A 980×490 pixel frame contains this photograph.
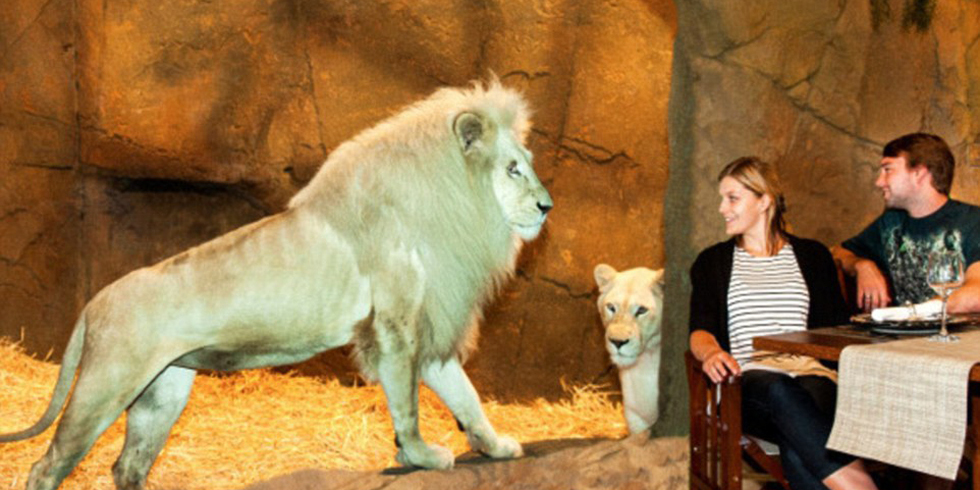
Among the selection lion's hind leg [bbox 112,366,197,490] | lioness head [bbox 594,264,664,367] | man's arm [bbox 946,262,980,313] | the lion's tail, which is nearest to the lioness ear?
lioness head [bbox 594,264,664,367]

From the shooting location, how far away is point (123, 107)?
18.8 ft

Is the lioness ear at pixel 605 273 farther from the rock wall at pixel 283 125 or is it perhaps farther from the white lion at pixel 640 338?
the rock wall at pixel 283 125

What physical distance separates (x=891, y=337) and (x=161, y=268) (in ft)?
8.20

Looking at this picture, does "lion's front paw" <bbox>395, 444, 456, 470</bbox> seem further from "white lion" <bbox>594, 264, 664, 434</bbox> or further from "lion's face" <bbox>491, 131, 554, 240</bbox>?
"white lion" <bbox>594, 264, 664, 434</bbox>

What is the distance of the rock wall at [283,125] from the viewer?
19.1ft

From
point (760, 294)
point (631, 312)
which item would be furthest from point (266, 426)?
point (760, 294)

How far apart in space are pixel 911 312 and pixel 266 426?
3.24 meters

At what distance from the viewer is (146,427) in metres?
3.76

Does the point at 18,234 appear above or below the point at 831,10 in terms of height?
below

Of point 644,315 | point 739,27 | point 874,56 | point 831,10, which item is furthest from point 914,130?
point 644,315

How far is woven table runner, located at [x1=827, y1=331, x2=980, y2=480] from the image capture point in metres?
2.81

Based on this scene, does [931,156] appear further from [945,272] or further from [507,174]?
[507,174]

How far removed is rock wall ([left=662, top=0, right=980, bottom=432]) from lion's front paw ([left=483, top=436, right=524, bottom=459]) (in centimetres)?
78

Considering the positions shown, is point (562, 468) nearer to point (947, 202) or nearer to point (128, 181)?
point (947, 202)
